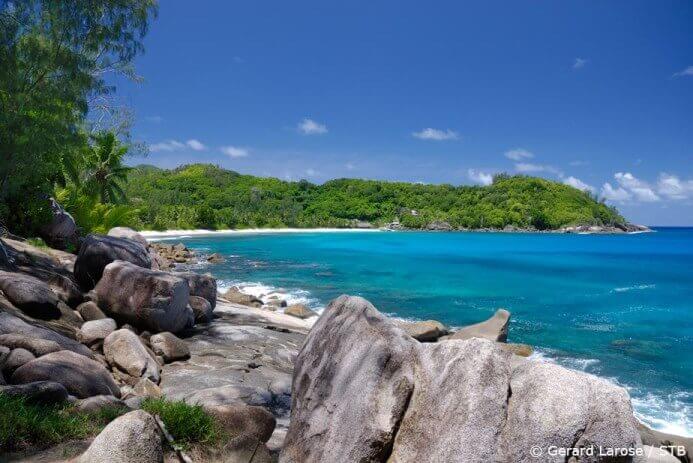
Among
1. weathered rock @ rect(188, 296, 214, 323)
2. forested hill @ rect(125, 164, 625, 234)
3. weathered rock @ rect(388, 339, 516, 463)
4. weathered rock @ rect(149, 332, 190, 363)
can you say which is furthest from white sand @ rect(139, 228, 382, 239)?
weathered rock @ rect(388, 339, 516, 463)

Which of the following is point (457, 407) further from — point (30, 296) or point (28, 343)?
point (30, 296)

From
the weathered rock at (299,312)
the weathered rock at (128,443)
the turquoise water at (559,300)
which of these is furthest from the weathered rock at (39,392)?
the weathered rock at (299,312)

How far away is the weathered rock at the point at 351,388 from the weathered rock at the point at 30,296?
8316 millimetres

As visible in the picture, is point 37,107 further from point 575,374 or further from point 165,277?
point 575,374

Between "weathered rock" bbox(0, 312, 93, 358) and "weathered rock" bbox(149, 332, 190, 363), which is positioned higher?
"weathered rock" bbox(0, 312, 93, 358)

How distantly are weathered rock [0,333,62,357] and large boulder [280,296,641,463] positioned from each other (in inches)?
191

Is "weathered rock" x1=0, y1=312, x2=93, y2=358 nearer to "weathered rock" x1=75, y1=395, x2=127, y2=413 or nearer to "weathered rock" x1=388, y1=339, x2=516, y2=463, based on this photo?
"weathered rock" x1=75, y1=395, x2=127, y2=413

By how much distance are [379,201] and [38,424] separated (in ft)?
575

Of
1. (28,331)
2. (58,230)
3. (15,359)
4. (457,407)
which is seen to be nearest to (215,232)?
(58,230)

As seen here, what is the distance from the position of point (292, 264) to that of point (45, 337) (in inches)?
1396

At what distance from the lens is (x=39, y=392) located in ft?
19.9

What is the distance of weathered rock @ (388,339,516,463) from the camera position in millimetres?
4266

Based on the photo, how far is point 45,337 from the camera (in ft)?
28.7

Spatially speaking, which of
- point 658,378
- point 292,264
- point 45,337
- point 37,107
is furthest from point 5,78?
point 292,264
